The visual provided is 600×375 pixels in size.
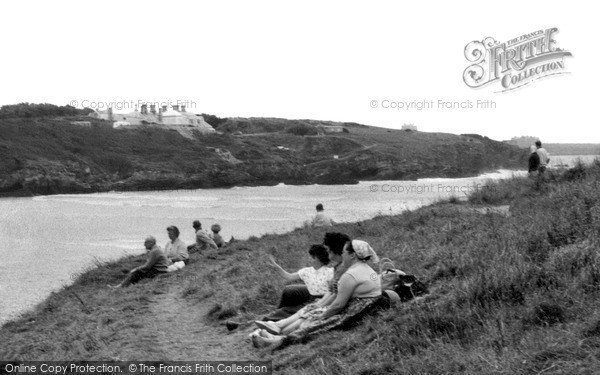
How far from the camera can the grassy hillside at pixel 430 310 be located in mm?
5305

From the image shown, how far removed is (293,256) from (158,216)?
1638 inches

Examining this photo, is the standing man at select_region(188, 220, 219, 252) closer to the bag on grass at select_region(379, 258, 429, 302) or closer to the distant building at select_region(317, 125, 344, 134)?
the bag on grass at select_region(379, 258, 429, 302)

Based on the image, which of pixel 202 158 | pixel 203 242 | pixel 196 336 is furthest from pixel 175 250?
pixel 202 158

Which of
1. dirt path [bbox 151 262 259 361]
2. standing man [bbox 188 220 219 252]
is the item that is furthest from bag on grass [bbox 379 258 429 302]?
standing man [bbox 188 220 219 252]

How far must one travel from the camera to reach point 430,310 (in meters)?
6.59

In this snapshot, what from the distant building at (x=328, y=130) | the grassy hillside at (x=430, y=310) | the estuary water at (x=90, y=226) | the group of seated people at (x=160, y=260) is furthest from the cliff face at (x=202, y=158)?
the grassy hillside at (x=430, y=310)

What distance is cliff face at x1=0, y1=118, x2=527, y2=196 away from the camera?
3666 inches

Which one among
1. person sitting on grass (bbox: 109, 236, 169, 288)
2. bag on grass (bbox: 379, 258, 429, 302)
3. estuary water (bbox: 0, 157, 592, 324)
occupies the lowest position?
estuary water (bbox: 0, 157, 592, 324)

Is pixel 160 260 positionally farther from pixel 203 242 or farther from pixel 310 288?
pixel 310 288

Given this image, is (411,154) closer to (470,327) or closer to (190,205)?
(190,205)

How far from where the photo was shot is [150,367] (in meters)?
7.61

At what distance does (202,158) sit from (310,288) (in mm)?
98336

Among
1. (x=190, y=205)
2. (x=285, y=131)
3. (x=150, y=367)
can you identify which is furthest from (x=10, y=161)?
(x=150, y=367)

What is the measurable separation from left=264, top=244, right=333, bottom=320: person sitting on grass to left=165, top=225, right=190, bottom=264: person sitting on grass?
7668mm
